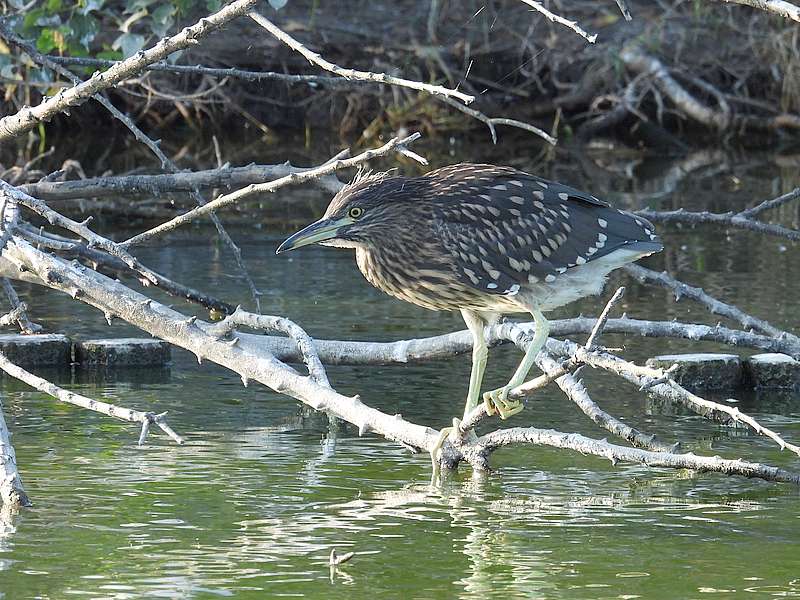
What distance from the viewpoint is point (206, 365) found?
7199 millimetres

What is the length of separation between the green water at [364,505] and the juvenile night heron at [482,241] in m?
0.47

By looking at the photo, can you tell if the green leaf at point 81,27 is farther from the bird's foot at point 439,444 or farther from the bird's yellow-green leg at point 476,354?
the bird's foot at point 439,444

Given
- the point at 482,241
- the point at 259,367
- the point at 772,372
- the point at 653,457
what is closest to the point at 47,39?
the point at 259,367

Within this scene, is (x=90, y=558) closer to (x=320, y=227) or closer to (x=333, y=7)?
(x=320, y=227)

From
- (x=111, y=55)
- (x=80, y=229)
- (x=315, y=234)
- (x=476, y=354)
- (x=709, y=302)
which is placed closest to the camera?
(x=80, y=229)

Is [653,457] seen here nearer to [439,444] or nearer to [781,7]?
[439,444]

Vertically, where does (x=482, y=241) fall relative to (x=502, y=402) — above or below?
above

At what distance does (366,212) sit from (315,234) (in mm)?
301

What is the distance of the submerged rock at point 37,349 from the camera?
6.95 meters

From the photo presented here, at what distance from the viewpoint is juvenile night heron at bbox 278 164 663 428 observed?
215 inches

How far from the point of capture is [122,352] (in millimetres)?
7039

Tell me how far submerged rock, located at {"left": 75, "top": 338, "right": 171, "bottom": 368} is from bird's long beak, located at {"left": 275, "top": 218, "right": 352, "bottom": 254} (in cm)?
192

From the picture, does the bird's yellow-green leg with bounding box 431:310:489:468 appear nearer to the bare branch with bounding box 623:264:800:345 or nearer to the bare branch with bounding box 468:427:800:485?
the bare branch with bounding box 468:427:800:485

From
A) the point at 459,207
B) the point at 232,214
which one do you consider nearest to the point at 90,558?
the point at 459,207
